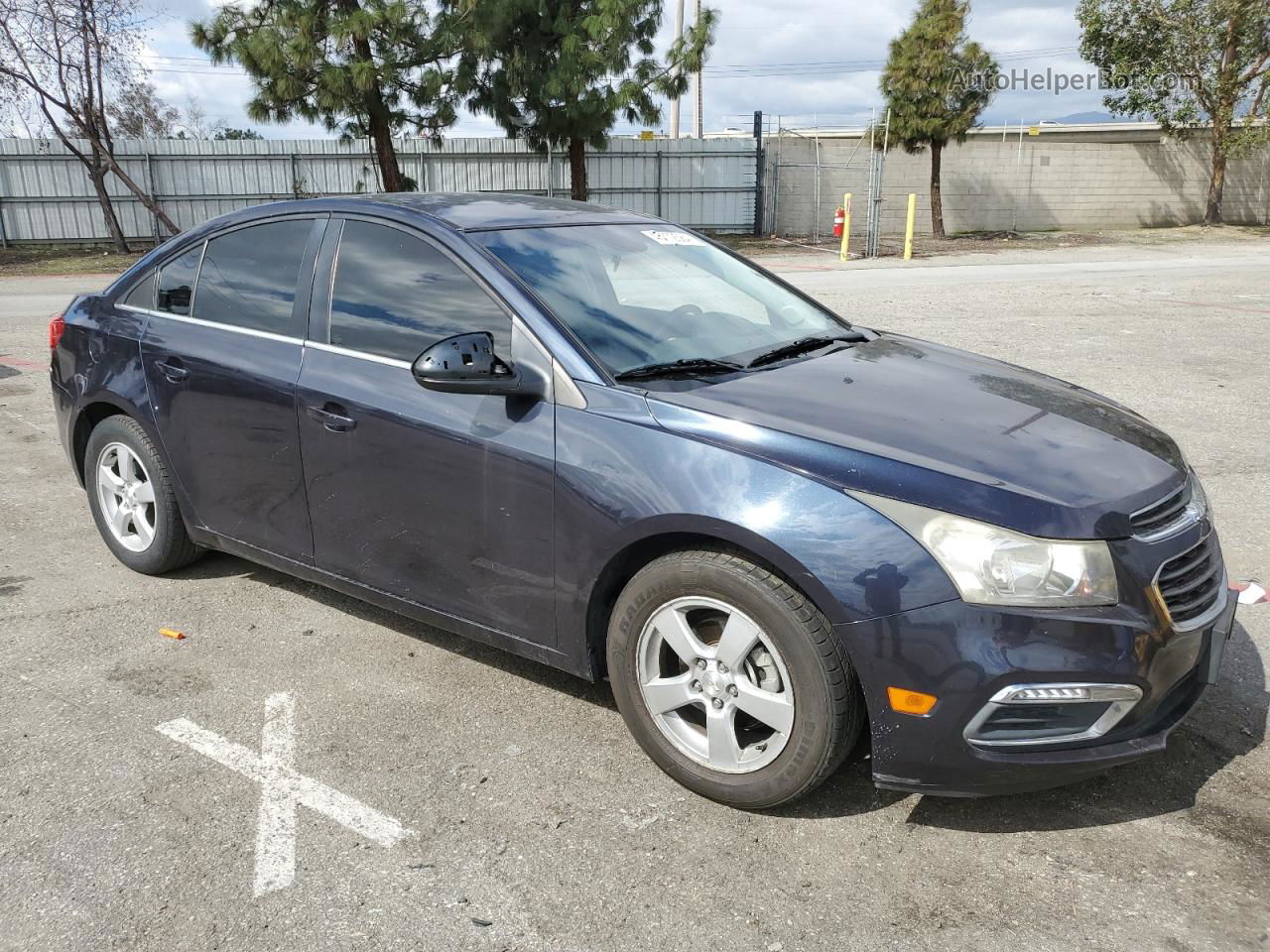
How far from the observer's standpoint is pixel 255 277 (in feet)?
13.8

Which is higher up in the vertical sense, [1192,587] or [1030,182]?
[1030,182]

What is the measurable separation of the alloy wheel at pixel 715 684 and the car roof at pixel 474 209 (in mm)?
1614

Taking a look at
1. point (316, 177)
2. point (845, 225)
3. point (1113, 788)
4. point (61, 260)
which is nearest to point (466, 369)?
point (1113, 788)

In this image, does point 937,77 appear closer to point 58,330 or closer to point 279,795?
point 58,330

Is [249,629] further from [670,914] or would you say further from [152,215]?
[152,215]

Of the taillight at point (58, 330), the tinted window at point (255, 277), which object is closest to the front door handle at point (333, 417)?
the tinted window at point (255, 277)

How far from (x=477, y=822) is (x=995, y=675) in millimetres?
1448

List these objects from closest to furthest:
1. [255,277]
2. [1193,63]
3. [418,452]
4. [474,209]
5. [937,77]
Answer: [418,452], [474,209], [255,277], [937,77], [1193,63]

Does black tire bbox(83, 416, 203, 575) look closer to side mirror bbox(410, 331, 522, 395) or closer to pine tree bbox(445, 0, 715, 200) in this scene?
side mirror bbox(410, 331, 522, 395)

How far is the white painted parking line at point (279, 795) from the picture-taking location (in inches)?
111

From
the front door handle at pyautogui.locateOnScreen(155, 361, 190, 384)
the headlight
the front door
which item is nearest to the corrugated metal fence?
the front door handle at pyautogui.locateOnScreen(155, 361, 190, 384)

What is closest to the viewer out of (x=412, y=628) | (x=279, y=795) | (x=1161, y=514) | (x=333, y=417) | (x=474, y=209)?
(x=1161, y=514)

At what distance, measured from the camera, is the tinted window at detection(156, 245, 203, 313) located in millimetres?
4453

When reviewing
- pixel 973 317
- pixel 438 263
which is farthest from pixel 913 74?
pixel 438 263
